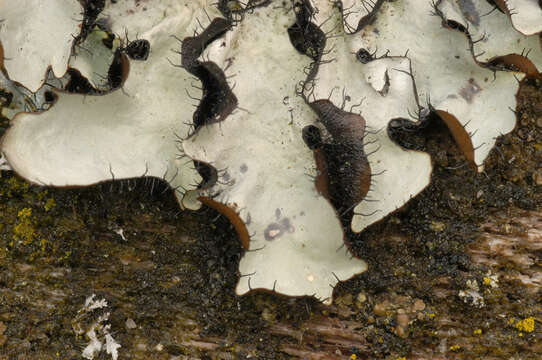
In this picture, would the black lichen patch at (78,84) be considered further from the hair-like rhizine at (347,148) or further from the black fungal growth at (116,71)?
the hair-like rhizine at (347,148)

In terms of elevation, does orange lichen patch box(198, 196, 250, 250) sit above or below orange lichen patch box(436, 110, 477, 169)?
below

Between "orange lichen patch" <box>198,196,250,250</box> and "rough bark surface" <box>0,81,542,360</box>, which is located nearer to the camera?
"orange lichen patch" <box>198,196,250,250</box>

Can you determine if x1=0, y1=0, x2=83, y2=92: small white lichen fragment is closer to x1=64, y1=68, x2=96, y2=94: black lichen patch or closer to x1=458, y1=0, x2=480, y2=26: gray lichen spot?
x1=64, y1=68, x2=96, y2=94: black lichen patch

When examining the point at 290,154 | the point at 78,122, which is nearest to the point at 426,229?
the point at 290,154

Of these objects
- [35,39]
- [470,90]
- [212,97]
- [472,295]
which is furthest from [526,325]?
[35,39]

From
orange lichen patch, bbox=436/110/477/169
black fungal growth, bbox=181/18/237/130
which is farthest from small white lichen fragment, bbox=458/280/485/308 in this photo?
black fungal growth, bbox=181/18/237/130

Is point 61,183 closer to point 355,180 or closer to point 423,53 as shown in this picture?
point 355,180

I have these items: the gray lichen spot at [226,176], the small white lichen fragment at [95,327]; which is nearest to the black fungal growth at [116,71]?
the gray lichen spot at [226,176]

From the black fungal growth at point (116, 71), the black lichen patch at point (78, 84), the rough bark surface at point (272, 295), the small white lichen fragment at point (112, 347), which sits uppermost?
the black fungal growth at point (116, 71)
